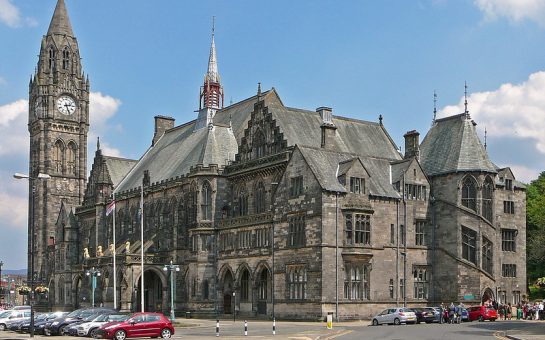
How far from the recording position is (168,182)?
9212 cm

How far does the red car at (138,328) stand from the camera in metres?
47.8

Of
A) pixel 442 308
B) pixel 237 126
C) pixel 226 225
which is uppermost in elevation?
pixel 237 126

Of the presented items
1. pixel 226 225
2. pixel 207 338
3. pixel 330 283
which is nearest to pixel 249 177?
pixel 226 225

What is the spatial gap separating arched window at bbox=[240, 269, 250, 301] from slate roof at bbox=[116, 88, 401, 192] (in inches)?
492

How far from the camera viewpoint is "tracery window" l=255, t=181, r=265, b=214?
79562mm

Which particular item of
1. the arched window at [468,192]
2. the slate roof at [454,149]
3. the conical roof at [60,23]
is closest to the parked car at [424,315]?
the arched window at [468,192]

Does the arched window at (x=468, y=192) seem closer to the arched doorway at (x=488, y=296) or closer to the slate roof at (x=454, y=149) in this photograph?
the slate roof at (x=454, y=149)

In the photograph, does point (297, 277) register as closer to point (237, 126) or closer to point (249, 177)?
point (249, 177)

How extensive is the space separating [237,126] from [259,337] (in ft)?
151

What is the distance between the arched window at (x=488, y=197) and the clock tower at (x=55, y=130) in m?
69.0

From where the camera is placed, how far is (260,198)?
80000 millimetres

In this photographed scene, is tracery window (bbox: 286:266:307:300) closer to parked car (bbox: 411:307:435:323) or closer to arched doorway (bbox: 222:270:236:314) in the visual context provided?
parked car (bbox: 411:307:435:323)

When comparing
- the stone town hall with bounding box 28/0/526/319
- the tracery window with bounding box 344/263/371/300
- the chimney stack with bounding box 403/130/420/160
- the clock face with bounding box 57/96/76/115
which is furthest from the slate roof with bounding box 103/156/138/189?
the tracery window with bounding box 344/263/371/300

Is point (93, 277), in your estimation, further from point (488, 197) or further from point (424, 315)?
point (488, 197)
